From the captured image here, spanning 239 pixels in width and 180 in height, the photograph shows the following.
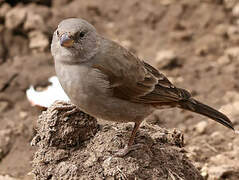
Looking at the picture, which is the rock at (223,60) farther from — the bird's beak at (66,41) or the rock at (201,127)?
the bird's beak at (66,41)

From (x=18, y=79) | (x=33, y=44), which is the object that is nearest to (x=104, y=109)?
(x=18, y=79)

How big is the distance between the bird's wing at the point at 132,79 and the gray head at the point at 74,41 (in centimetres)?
14

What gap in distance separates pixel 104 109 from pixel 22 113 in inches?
101

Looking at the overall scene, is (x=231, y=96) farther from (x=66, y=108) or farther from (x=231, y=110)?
(x=66, y=108)

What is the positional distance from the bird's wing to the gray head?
136 mm

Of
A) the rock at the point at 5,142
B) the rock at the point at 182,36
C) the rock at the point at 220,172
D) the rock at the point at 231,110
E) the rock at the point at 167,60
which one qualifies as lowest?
the rock at the point at 5,142

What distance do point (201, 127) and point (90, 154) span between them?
7.71ft

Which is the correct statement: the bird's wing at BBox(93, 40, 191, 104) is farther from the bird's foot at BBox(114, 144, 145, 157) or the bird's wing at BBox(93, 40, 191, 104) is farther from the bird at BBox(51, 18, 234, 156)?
the bird's foot at BBox(114, 144, 145, 157)

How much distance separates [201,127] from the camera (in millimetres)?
6816

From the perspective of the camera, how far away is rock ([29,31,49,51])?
324 inches

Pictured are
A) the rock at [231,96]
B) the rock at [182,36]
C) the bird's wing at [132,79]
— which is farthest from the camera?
the rock at [182,36]

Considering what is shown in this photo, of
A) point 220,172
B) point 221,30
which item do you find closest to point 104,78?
point 220,172

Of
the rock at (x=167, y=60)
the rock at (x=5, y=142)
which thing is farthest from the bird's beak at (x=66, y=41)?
the rock at (x=167, y=60)

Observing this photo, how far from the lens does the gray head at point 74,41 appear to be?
471cm
